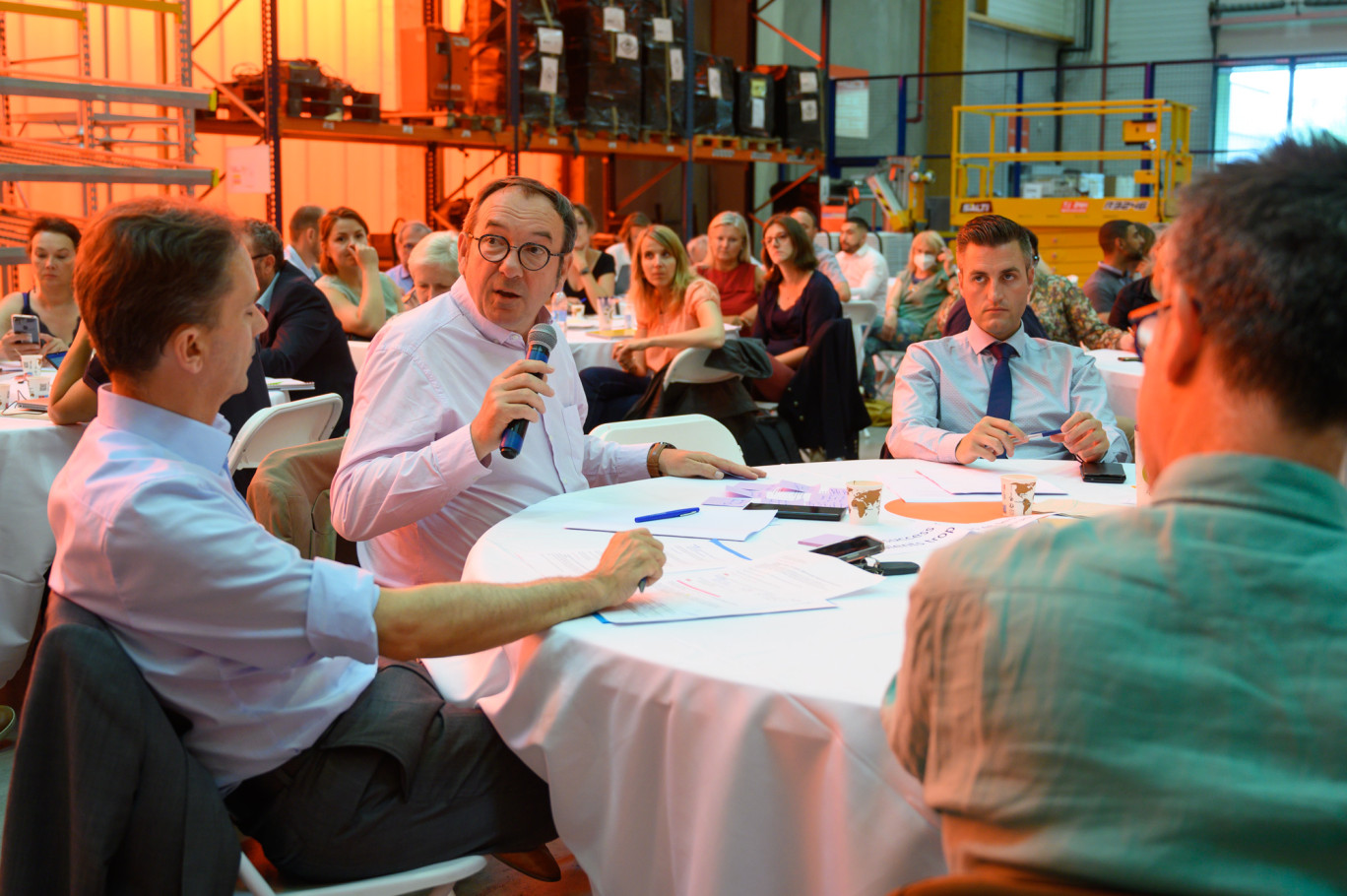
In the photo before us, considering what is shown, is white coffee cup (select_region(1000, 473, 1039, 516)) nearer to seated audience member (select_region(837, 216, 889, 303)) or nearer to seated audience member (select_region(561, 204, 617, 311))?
seated audience member (select_region(561, 204, 617, 311))

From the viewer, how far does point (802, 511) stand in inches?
79.3

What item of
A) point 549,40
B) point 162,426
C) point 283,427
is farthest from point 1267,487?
point 549,40

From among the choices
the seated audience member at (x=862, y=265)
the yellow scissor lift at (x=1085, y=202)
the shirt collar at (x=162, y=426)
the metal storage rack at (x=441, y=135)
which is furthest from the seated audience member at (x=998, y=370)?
the yellow scissor lift at (x=1085, y=202)

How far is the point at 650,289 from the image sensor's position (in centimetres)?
541

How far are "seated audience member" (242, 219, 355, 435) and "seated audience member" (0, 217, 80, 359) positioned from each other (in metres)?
0.68

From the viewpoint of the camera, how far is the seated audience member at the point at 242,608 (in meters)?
1.23

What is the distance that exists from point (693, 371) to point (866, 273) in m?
5.59

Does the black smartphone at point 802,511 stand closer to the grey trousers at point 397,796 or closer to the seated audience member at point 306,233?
the grey trousers at point 397,796

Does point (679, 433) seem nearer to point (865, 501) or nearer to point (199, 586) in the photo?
point (865, 501)

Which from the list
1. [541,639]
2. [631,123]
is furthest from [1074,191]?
[541,639]

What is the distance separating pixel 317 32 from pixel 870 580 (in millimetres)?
9464

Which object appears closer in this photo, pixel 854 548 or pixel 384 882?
pixel 384 882

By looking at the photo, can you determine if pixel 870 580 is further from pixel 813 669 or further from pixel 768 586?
pixel 813 669

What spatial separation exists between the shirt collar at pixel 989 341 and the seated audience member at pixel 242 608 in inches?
65.4
